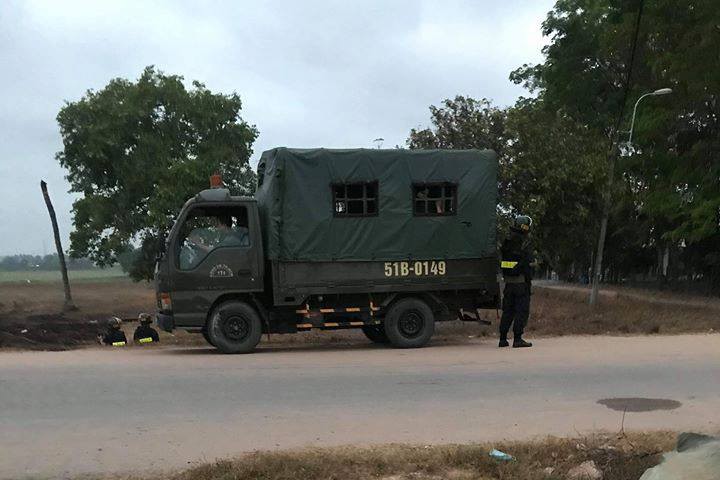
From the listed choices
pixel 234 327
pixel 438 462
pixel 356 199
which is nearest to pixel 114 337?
pixel 234 327

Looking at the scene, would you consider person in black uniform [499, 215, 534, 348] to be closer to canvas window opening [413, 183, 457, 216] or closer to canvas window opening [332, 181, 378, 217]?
canvas window opening [413, 183, 457, 216]

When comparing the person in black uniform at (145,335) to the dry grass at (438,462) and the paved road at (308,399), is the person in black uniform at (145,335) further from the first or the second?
the dry grass at (438,462)

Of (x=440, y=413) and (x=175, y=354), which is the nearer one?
(x=440, y=413)

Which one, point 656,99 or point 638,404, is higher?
point 656,99

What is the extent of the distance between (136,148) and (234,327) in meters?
23.8

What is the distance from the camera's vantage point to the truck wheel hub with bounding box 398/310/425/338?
444 inches

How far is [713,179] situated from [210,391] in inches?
744

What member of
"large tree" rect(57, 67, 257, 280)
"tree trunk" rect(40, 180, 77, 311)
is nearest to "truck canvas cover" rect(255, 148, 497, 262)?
"tree trunk" rect(40, 180, 77, 311)

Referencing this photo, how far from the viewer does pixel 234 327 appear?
10.6 meters

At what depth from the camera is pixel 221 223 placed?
1066cm

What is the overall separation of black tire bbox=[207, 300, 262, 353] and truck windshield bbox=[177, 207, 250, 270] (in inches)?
33.7

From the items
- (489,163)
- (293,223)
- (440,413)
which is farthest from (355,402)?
(489,163)

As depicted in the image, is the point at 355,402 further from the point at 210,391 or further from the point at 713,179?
the point at 713,179

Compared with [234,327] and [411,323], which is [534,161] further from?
[234,327]
